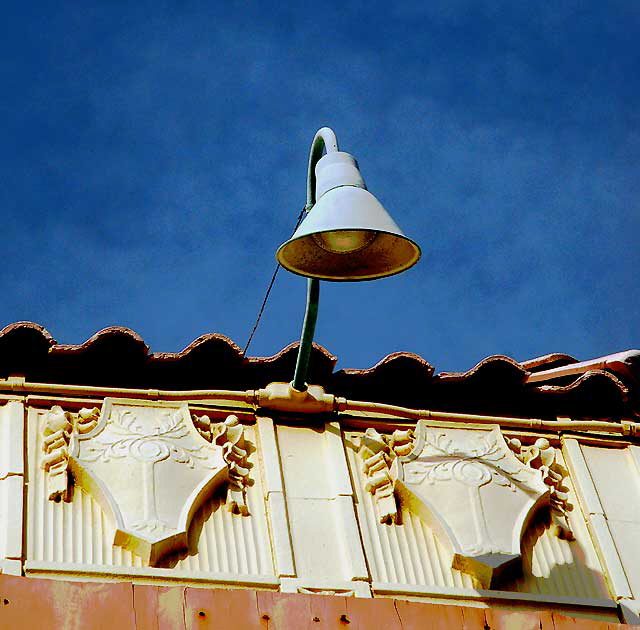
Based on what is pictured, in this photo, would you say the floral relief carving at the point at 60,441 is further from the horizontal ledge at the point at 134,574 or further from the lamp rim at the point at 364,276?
the lamp rim at the point at 364,276

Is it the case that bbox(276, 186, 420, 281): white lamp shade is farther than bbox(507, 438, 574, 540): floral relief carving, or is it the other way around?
bbox(507, 438, 574, 540): floral relief carving

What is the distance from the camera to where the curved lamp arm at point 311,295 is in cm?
815

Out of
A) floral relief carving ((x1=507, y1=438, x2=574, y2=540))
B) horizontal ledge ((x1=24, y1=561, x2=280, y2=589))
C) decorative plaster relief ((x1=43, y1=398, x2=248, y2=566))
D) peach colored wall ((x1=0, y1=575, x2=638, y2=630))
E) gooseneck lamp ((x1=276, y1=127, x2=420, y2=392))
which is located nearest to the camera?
peach colored wall ((x1=0, y1=575, x2=638, y2=630))

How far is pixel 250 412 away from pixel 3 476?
153 cm

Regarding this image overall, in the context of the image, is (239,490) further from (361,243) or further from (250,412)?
(361,243)

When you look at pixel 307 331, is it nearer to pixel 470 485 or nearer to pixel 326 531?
pixel 326 531

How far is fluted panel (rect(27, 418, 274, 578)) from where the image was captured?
7512 mm

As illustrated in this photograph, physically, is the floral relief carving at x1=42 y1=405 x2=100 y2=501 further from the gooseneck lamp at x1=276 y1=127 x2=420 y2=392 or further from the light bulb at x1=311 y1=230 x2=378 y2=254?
the light bulb at x1=311 y1=230 x2=378 y2=254

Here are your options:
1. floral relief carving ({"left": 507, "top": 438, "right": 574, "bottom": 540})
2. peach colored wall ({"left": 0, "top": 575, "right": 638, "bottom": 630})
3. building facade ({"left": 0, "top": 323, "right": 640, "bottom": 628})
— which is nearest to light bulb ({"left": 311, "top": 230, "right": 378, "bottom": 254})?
building facade ({"left": 0, "top": 323, "right": 640, "bottom": 628})

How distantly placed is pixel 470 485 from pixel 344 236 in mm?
1655

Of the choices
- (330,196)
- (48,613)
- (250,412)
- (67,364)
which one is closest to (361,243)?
(330,196)

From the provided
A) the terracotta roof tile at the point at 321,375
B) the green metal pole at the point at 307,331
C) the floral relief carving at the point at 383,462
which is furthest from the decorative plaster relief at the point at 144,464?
the floral relief carving at the point at 383,462

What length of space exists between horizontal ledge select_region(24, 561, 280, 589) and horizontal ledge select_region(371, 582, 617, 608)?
59 cm

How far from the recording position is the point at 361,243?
7.79m
